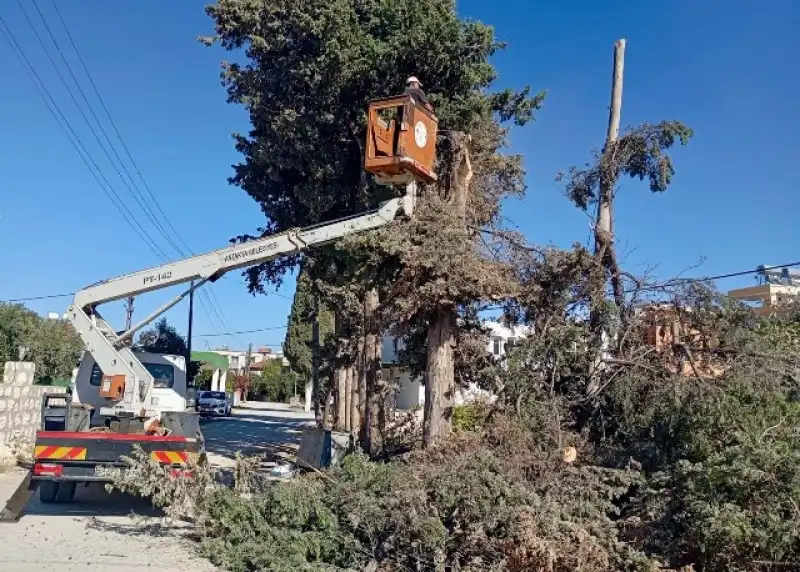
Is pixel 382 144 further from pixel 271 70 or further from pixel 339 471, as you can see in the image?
pixel 271 70

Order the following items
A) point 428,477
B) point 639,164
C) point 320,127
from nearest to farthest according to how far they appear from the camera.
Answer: point 428,477, point 639,164, point 320,127

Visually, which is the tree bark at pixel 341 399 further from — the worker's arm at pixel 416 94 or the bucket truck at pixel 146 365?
the worker's arm at pixel 416 94

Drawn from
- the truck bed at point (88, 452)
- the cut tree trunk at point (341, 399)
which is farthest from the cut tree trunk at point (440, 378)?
the cut tree trunk at point (341, 399)

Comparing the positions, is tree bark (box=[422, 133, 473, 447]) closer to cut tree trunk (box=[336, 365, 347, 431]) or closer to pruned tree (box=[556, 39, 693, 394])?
pruned tree (box=[556, 39, 693, 394])

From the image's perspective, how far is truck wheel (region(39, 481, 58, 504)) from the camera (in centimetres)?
1175

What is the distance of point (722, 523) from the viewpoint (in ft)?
21.3

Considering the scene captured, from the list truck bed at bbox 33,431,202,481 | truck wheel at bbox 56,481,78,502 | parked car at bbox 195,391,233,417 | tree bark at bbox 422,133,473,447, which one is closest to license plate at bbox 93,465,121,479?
truck bed at bbox 33,431,202,481

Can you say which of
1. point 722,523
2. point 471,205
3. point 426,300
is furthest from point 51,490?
point 722,523

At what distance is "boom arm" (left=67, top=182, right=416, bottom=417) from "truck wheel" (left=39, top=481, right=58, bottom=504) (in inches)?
70.9

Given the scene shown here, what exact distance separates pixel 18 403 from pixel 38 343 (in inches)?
465

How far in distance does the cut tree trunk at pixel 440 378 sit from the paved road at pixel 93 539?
401 centimetres

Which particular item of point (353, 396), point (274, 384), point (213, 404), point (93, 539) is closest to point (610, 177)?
point (353, 396)

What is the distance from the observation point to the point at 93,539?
912 centimetres

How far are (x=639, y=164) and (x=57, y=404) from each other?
1161 cm
